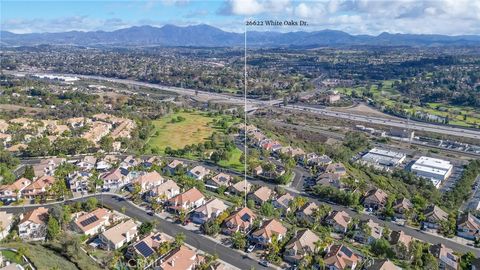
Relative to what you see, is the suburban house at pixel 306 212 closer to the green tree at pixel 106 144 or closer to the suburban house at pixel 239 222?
the suburban house at pixel 239 222

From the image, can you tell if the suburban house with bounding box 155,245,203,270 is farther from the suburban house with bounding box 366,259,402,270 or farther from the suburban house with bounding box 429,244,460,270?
the suburban house with bounding box 429,244,460,270

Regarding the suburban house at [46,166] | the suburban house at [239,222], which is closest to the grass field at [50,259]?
the suburban house at [239,222]

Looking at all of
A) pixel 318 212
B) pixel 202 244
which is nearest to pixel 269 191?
pixel 318 212

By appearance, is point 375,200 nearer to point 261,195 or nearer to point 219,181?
point 261,195

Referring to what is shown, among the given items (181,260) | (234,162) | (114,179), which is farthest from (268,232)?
(234,162)

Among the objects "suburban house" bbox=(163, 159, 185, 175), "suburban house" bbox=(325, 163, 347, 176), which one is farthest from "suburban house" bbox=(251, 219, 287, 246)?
"suburban house" bbox=(163, 159, 185, 175)
